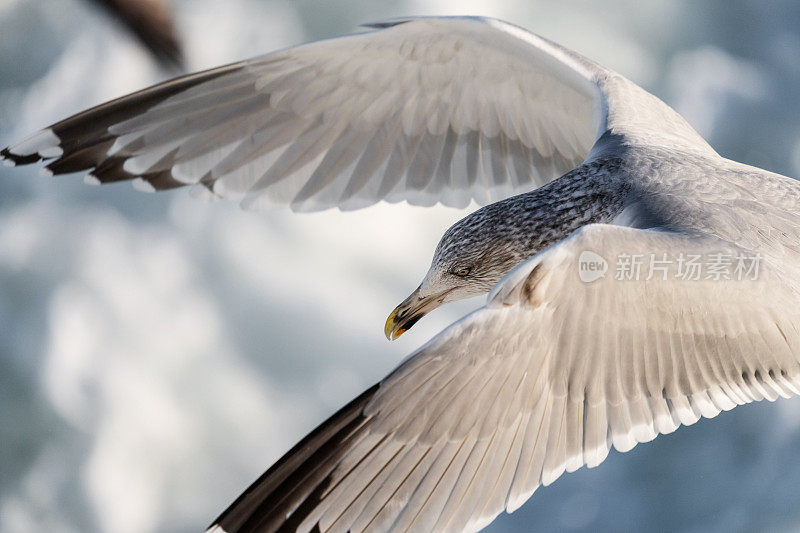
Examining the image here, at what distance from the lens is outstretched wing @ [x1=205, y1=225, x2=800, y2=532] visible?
0.74m

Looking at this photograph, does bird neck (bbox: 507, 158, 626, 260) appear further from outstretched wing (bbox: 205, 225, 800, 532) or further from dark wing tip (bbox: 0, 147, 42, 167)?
dark wing tip (bbox: 0, 147, 42, 167)

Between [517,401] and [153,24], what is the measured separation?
57.2 inches

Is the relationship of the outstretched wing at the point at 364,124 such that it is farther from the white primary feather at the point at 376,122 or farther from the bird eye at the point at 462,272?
the bird eye at the point at 462,272

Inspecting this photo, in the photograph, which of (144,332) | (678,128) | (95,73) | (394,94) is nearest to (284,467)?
(394,94)

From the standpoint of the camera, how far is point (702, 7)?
2.70 metres

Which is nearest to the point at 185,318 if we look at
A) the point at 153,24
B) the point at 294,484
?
the point at 153,24

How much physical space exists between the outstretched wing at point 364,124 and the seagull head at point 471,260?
276mm

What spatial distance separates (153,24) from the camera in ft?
6.07

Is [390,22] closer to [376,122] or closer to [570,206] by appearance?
[376,122]

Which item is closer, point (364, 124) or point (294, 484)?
point (294, 484)

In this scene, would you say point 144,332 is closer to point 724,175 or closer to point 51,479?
point 51,479

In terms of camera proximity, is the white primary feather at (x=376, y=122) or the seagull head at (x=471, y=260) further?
the white primary feather at (x=376, y=122)

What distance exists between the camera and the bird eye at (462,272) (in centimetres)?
112

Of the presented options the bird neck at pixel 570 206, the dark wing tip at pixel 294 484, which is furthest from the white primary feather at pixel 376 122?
the dark wing tip at pixel 294 484
